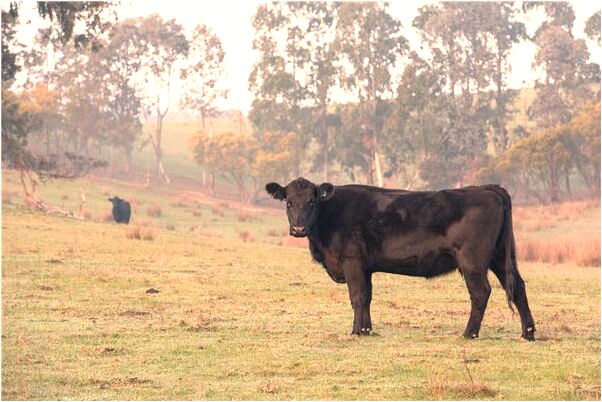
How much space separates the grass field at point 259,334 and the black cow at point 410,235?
0.68 meters

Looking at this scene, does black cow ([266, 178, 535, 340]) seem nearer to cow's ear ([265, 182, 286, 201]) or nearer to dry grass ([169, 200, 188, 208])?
cow's ear ([265, 182, 286, 201])

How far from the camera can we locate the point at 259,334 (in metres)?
14.3

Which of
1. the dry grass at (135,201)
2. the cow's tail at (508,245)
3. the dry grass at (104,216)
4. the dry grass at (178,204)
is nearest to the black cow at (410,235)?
the cow's tail at (508,245)

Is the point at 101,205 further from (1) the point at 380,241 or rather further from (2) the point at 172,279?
(1) the point at 380,241

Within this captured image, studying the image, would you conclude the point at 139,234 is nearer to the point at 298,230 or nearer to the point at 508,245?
the point at 298,230

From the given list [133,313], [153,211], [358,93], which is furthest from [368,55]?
[133,313]

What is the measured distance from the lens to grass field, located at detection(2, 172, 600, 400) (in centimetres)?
1052

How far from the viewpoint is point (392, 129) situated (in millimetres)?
77938

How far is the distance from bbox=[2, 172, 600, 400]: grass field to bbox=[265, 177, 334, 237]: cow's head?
1421 millimetres

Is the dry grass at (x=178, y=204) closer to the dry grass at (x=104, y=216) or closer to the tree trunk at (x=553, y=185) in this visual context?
the dry grass at (x=104, y=216)

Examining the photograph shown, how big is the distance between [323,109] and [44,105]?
2055 centimetres

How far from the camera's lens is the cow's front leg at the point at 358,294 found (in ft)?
45.7

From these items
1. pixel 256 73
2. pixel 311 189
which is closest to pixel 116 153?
pixel 256 73

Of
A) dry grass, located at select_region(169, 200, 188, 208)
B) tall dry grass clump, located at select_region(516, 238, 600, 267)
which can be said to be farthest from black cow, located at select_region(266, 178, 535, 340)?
dry grass, located at select_region(169, 200, 188, 208)
